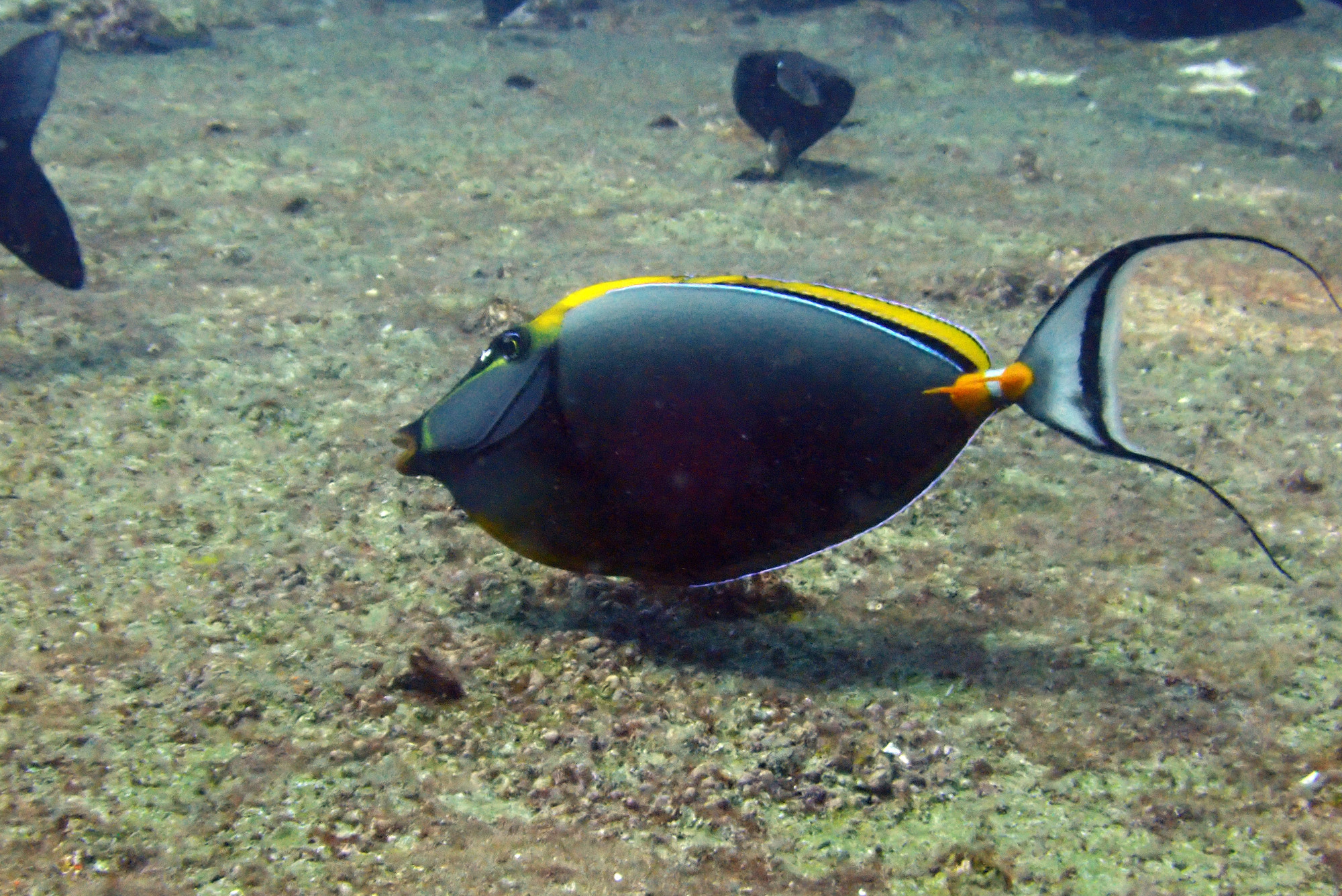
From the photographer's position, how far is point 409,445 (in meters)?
2.06

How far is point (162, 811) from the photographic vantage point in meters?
1.68

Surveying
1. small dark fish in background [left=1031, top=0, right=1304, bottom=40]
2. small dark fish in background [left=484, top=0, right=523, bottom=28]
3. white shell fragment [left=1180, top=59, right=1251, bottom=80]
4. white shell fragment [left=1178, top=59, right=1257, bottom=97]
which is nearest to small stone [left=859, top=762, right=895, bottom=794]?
white shell fragment [left=1178, top=59, right=1257, bottom=97]

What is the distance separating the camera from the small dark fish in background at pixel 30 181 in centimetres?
399

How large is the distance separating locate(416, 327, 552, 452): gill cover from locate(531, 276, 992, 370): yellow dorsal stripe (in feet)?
0.21

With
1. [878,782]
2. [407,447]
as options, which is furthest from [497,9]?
[878,782]

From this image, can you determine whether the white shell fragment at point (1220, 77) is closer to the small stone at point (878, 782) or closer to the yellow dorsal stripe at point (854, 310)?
the yellow dorsal stripe at point (854, 310)

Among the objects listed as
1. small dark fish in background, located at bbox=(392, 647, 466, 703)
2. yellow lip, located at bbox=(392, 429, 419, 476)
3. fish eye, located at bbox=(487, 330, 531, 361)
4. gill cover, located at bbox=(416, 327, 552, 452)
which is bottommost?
small dark fish in background, located at bbox=(392, 647, 466, 703)

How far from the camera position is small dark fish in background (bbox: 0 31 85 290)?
3.99 meters

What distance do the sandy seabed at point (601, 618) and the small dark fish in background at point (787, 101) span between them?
1.40m

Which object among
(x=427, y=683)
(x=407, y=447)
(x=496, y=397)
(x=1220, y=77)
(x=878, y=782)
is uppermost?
(x=1220, y=77)

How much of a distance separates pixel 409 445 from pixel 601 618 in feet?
2.42

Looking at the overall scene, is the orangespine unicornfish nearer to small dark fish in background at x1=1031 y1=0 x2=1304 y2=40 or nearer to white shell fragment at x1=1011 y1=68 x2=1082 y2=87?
white shell fragment at x1=1011 y1=68 x2=1082 y2=87

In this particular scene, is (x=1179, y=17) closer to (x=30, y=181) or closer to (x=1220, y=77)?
(x=1220, y=77)

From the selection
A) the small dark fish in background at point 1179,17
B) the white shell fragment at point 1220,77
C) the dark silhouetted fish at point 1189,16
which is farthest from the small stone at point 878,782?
the dark silhouetted fish at point 1189,16
